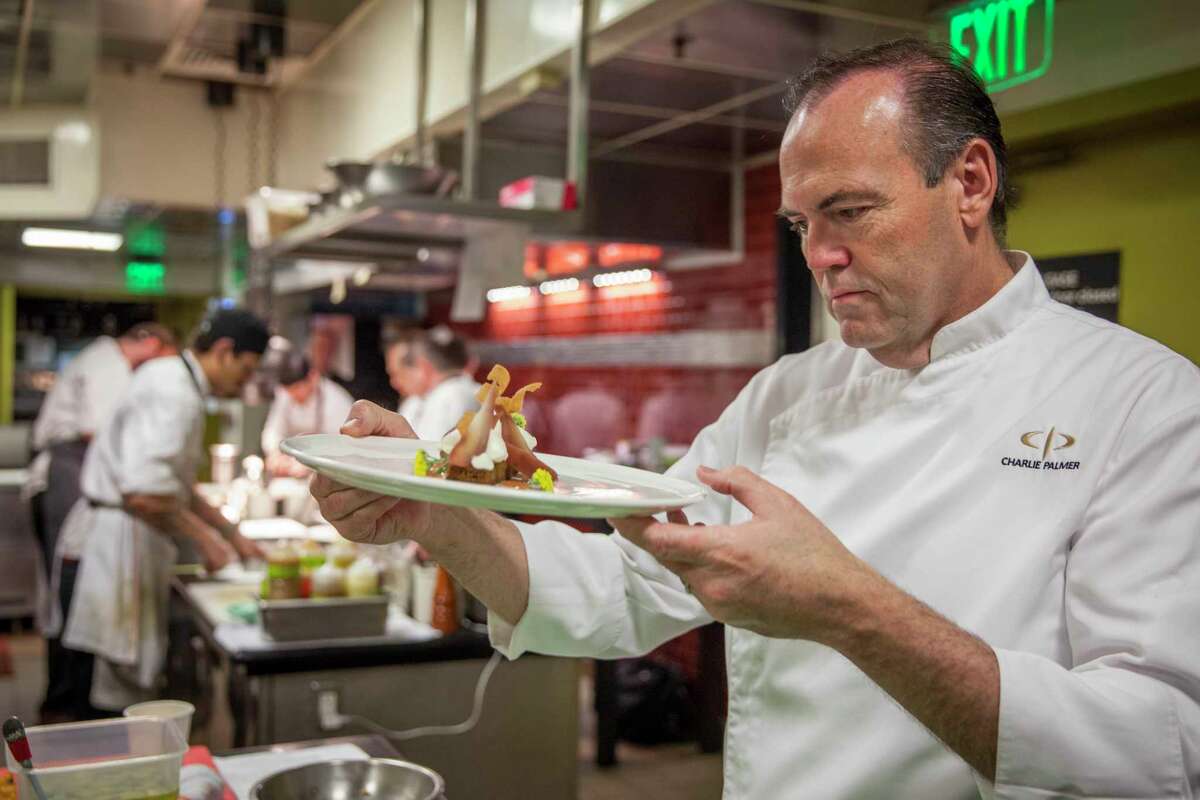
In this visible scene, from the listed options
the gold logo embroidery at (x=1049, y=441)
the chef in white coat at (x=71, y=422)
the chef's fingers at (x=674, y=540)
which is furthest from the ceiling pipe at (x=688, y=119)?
the chef's fingers at (x=674, y=540)

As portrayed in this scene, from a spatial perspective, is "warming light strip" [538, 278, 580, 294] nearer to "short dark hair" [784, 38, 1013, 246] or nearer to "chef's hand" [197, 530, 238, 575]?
"chef's hand" [197, 530, 238, 575]

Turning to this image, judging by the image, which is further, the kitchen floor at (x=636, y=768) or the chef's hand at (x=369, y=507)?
the kitchen floor at (x=636, y=768)

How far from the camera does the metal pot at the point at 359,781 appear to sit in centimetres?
162

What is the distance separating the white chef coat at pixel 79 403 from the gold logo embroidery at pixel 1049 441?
222 inches

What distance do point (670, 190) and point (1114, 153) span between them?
3063 millimetres

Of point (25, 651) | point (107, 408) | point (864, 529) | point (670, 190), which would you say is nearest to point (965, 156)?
point (864, 529)

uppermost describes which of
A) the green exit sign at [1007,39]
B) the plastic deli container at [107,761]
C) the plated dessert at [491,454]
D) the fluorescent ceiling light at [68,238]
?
the fluorescent ceiling light at [68,238]

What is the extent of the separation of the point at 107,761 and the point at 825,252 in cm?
116

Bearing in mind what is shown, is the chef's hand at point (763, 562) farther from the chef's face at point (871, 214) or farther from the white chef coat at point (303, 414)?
the white chef coat at point (303, 414)

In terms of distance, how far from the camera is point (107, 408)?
6102 millimetres

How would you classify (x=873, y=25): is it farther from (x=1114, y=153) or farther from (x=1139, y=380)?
(x=1139, y=380)

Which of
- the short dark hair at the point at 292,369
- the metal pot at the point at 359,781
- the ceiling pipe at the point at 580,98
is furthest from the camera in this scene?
the short dark hair at the point at 292,369

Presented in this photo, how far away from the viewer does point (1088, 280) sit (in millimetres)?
2822

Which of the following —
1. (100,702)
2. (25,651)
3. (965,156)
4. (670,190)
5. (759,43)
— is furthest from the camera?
(25,651)
